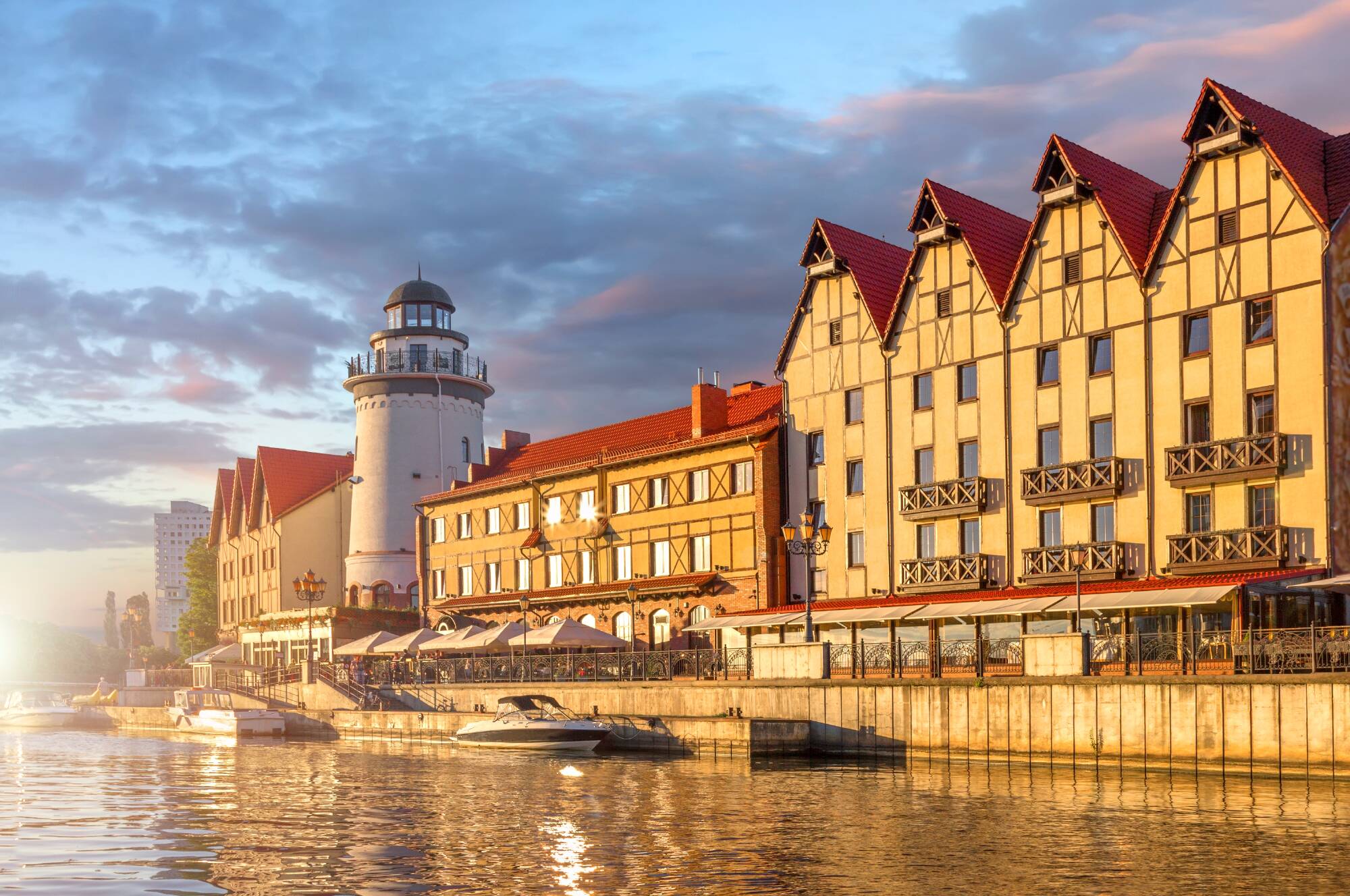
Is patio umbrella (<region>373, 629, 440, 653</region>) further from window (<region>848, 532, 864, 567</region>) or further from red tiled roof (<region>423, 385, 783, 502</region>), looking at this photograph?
window (<region>848, 532, 864, 567</region>)

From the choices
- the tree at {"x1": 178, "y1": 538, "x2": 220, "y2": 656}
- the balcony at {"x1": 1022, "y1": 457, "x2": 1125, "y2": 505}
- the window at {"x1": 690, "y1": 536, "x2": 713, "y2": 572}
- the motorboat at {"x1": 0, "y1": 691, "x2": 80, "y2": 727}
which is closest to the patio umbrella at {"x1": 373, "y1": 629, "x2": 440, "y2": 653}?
the window at {"x1": 690, "y1": 536, "x2": 713, "y2": 572}

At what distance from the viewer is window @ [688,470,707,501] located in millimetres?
61769

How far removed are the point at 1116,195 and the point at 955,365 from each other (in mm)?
8011

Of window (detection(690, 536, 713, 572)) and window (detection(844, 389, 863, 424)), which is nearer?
window (detection(844, 389, 863, 424))

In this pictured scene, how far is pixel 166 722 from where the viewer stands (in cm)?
8150

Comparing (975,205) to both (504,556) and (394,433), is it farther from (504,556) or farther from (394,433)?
(394,433)

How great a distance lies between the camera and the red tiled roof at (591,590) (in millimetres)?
59906

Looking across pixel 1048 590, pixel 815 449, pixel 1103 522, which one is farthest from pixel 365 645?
pixel 1103 522

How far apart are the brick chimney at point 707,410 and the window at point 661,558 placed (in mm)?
4950

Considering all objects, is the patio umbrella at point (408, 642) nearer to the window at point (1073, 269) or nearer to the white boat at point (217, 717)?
the white boat at point (217, 717)

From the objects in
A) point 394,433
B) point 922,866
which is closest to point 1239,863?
point 922,866

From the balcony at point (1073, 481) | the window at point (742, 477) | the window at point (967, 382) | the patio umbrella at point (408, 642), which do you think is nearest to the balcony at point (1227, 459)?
the balcony at point (1073, 481)

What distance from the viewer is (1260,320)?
43.1 metres

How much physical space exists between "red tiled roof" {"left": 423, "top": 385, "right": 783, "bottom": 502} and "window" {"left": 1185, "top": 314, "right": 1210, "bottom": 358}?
58.6 ft
